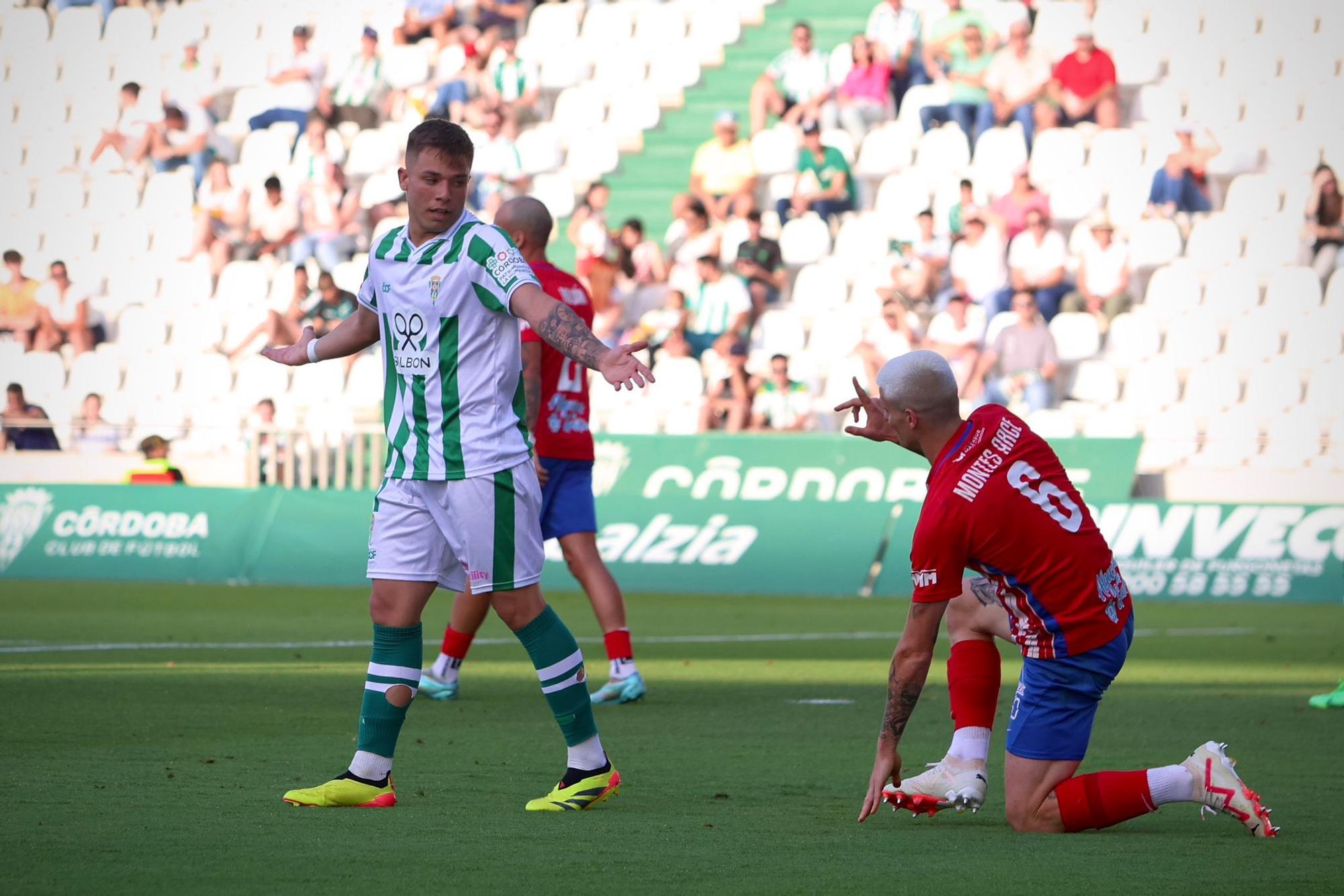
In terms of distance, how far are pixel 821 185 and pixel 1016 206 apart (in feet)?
8.37

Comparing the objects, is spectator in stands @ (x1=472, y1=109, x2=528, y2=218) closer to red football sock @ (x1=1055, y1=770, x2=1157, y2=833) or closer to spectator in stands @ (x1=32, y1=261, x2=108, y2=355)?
spectator in stands @ (x1=32, y1=261, x2=108, y2=355)

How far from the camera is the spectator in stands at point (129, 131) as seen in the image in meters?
27.8

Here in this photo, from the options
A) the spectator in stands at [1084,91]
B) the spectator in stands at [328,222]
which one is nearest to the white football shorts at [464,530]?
the spectator in stands at [1084,91]

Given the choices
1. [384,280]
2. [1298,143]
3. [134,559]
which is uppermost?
[1298,143]

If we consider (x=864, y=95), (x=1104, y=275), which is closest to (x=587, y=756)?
(x=1104, y=275)

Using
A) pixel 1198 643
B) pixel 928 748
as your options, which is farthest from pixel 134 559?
pixel 928 748

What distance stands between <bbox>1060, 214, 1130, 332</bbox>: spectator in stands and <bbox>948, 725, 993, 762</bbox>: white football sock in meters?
15.8

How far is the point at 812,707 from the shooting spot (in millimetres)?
9070

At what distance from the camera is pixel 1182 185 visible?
2217cm

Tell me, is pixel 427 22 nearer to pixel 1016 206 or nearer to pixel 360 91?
pixel 360 91

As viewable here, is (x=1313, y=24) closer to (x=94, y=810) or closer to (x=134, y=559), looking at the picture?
(x=134, y=559)

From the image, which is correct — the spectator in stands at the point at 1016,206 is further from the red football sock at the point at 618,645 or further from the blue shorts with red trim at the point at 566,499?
the red football sock at the point at 618,645

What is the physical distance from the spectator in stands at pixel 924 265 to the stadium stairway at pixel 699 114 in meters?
3.87

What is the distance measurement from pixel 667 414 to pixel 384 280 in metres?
15.2
